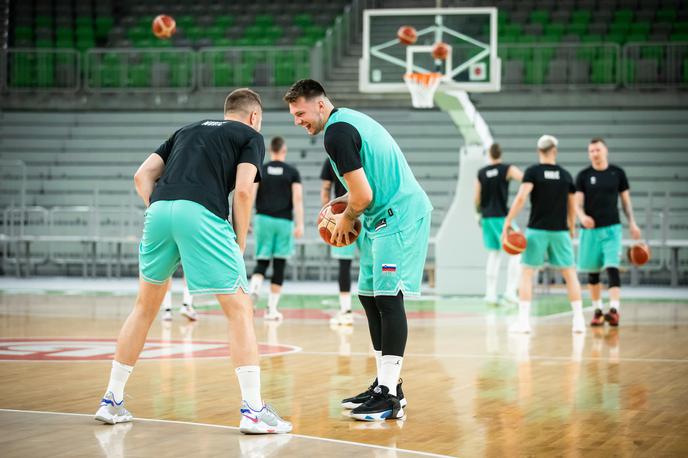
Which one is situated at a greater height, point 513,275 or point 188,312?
point 513,275

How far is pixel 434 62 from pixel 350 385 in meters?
10.5

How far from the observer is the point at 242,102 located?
5.41 meters

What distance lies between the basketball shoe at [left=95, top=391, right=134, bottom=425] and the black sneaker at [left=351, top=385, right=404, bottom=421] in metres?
1.18

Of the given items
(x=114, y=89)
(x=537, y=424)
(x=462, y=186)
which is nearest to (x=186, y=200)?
(x=537, y=424)

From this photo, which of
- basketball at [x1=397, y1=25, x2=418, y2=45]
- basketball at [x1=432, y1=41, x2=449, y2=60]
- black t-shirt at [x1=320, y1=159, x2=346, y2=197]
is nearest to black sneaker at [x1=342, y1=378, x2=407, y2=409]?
black t-shirt at [x1=320, y1=159, x2=346, y2=197]

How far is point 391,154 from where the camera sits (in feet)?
18.7

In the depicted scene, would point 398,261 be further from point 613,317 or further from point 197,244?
point 613,317

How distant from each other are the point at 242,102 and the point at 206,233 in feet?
2.43

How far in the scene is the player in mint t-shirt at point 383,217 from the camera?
18.1 ft

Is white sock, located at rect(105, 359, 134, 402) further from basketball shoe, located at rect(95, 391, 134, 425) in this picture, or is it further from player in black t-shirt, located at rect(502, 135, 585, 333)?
player in black t-shirt, located at rect(502, 135, 585, 333)

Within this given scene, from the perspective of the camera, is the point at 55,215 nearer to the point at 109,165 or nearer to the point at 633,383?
the point at 109,165

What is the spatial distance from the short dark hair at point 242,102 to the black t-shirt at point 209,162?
0.42 feet

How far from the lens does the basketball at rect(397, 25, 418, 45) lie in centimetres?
1661

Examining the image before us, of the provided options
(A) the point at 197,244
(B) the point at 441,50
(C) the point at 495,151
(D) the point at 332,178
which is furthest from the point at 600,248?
(A) the point at 197,244
